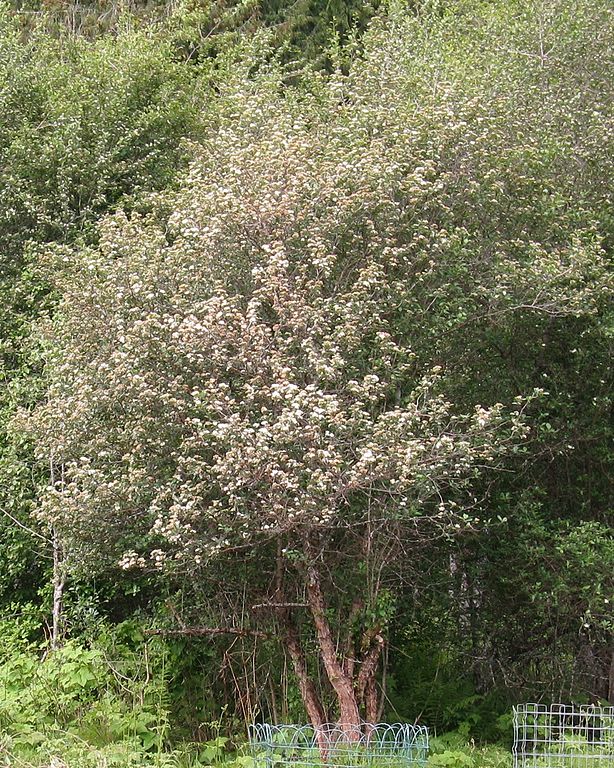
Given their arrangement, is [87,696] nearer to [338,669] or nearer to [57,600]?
[57,600]

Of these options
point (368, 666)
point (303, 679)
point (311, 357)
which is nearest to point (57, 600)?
point (303, 679)

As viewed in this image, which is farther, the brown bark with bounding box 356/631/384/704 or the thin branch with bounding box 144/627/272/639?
the thin branch with bounding box 144/627/272/639

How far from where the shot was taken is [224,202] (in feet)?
25.5

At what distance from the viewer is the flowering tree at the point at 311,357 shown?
6.92 m

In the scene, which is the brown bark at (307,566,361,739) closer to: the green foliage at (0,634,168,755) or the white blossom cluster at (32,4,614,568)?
the white blossom cluster at (32,4,614,568)

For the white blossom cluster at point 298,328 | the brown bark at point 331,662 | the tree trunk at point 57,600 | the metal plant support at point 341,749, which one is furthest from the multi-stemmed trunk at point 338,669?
the tree trunk at point 57,600

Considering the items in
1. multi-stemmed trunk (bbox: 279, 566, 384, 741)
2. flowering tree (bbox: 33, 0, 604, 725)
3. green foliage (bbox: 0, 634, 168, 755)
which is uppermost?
flowering tree (bbox: 33, 0, 604, 725)

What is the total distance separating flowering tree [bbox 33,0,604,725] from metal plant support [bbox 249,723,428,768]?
25 centimetres

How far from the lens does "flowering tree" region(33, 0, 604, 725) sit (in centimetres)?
692

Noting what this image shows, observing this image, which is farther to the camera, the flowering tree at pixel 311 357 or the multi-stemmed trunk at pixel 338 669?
the multi-stemmed trunk at pixel 338 669

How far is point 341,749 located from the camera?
6.95 m

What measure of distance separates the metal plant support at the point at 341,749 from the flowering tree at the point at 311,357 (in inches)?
9.9

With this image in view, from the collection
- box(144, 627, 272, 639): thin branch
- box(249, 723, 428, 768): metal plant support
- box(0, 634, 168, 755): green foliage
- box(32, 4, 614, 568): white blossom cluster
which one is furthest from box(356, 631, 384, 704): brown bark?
box(0, 634, 168, 755): green foliage

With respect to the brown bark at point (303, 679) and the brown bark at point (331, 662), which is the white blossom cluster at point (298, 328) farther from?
the brown bark at point (303, 679)
